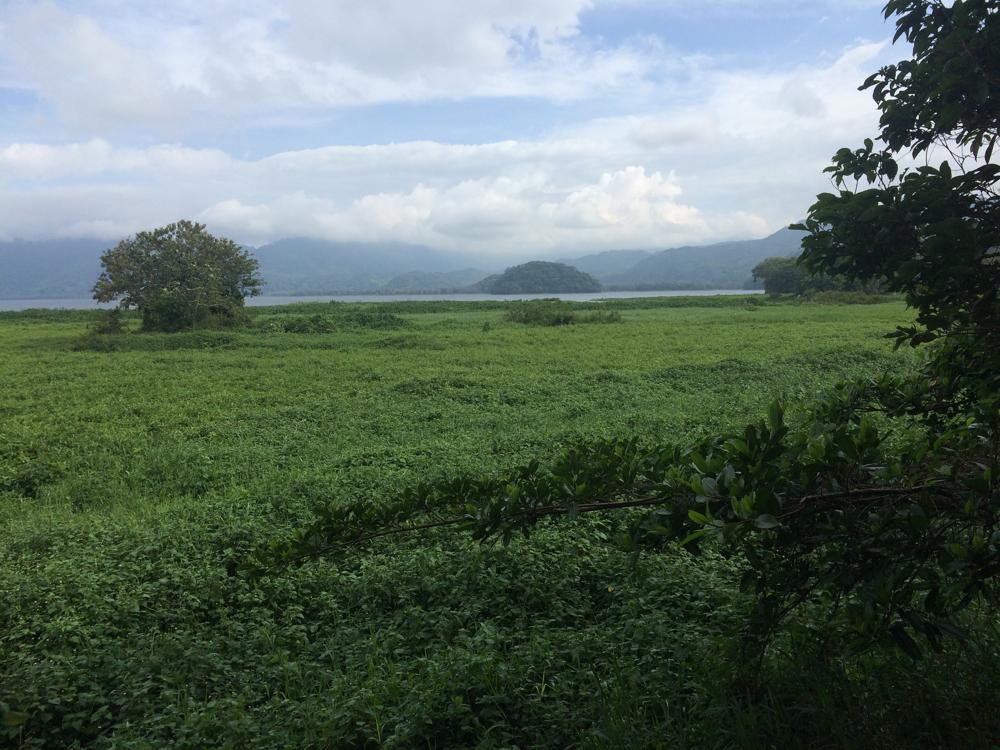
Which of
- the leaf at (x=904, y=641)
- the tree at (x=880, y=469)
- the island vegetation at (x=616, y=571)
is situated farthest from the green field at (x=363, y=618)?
the leaf at (x=904, y=641)

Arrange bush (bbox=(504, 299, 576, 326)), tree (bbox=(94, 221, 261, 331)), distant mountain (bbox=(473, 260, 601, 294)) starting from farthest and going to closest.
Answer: distant mountain (bbox=(473, 260, 601, 294)) → bush (bbox=(504, 299, 576, 326)) → tree (bbox=(94, 221, 261, 331))

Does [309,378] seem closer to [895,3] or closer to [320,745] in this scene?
[320,745]

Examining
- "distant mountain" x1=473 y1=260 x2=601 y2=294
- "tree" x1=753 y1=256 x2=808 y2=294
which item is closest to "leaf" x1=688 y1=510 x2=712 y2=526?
"tree" x1=753 y1=256 x2=808 y2=294

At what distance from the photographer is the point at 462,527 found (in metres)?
2.48

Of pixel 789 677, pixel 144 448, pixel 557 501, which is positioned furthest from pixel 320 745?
pixel 144 448

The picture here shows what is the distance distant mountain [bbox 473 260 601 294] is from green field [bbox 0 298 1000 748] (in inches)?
4925

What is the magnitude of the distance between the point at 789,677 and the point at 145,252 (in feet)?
108

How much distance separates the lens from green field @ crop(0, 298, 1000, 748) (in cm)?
278

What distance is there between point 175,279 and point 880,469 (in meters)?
32.3

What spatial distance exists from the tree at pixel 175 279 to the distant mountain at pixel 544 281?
340 feet

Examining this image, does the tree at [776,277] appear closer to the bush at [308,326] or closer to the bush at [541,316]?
the bush at [541,316]

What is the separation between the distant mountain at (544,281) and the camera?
136500 millimetres

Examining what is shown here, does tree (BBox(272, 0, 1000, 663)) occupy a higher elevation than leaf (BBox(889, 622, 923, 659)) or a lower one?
higher

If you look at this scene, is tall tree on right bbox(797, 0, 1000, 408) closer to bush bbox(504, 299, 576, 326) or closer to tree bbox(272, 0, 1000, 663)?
tree bbox(272, 0, 1000, 663)
